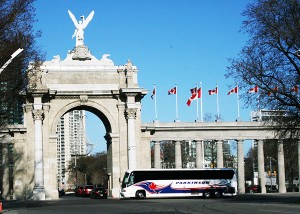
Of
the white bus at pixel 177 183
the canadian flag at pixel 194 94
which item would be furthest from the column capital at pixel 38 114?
the canadian flag at pixel 194 94

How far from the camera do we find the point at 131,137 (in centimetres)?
7838

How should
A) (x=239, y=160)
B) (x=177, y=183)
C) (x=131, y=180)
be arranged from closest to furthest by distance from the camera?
1. (x=131, y=180)
2. (x=177, y=183)
3. (x=239, y=160)

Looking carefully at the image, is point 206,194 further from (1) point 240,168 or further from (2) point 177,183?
(1) point 240,168

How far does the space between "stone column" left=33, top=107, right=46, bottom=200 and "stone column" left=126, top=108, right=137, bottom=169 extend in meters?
10.2

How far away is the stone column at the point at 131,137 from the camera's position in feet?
257

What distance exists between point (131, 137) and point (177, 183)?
29.3ft

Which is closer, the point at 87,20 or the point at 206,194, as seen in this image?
the point at 206,194

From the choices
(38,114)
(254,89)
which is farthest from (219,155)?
(254,89)

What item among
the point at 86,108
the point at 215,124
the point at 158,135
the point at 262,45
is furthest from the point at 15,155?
the point at 262,45

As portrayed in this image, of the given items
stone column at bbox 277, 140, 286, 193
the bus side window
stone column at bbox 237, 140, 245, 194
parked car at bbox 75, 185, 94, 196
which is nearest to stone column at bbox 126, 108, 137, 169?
the bus side window

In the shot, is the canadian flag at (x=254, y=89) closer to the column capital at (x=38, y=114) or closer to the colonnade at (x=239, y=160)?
the column capital at (x=38, y=114)

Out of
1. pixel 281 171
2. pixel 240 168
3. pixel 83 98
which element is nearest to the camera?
pixel 83 98

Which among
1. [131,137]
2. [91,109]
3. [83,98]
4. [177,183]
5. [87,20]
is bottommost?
[177,183]

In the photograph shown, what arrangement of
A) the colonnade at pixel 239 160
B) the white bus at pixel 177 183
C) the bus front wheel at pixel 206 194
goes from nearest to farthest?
the white bus at pixel 177 183 < the bus front wheel at pixel 206 194 < the colonnade at pixel 239 160
